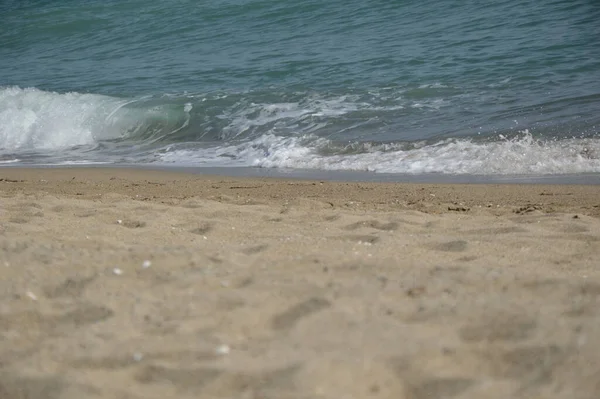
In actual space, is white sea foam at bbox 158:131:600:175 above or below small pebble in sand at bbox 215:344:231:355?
below

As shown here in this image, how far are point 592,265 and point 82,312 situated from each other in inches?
80.5

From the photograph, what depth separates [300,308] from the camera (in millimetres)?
2729

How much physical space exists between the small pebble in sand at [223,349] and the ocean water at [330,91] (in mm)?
4716

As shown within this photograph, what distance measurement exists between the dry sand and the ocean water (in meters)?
3.28

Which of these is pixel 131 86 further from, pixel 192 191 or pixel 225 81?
pixel 192 191

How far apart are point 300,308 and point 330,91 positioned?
8.30 meters

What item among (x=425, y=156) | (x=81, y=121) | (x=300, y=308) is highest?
(x=300, y=308)

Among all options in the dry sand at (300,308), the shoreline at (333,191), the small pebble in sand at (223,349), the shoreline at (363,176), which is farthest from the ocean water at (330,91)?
the small pebble in sand at (223,349)

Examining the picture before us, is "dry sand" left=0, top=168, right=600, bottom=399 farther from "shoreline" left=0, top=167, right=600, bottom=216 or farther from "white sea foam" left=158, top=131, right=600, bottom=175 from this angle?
"white sea foam" left=158, top=131, right=600, bottom=175

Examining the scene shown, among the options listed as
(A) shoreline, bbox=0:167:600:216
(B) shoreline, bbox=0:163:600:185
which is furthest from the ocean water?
(A) shoreline, bbox=0:167:600:216

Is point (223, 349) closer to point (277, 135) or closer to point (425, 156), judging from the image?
point (425, 156)

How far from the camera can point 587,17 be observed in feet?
43.2

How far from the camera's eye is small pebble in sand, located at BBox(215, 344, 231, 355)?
2419 millimetres

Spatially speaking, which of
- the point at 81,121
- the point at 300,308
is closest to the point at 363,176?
the point at 300,308
